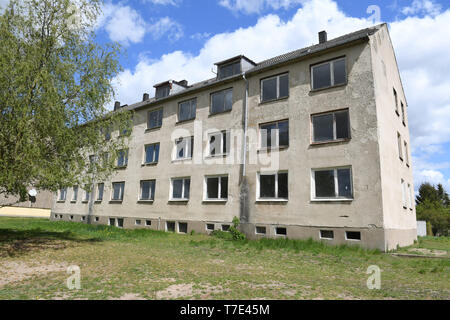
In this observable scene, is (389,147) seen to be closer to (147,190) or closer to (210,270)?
(210,270)

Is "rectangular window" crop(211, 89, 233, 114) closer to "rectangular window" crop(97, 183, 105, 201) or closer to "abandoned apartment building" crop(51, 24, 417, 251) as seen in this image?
"abandoned apartment building" crop(51, 24, 417, 251)

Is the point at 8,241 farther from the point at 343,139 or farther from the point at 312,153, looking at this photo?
the point at 343,139

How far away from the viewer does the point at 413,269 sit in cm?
855

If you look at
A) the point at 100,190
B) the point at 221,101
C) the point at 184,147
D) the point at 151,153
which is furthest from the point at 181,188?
the point at 100,190

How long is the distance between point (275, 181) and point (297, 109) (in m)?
3.58

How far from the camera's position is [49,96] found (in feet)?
30.7

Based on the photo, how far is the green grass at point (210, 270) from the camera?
5.56 meters

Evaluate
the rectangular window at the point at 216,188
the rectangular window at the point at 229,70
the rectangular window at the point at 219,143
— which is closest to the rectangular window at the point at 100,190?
the rectangular window at the point at 216,188

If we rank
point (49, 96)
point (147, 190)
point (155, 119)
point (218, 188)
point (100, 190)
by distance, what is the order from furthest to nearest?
point (100, 190) < point (155, 119) < point (147, 190) < point (218, 188) < point (49, 96)

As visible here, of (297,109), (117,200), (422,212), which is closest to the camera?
(297,109)

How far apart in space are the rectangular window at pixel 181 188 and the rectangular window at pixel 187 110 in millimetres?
3907

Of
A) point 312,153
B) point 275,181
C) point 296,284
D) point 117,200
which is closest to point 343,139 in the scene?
point 312,153

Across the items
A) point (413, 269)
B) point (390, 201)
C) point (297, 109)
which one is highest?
point (297, 109)

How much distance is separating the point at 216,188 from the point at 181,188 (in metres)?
2.68
